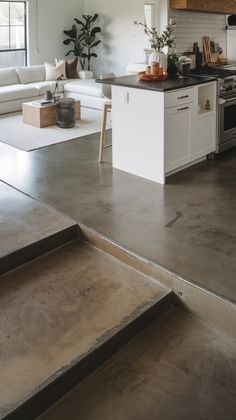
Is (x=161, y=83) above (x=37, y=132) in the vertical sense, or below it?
above

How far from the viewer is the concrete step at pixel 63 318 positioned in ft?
6.75

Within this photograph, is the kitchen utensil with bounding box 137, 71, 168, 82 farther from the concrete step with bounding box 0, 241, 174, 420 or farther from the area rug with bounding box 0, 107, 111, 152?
the concrete step with bounding box 0, 241, 174, 420

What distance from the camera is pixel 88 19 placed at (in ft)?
31.1

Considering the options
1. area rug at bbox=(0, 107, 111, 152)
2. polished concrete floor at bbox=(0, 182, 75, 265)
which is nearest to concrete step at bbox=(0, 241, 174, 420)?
polished concrete floor at bbox=(0, 182, 75, 265)

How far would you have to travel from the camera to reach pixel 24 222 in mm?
3326

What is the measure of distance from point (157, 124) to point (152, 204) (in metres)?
0.84

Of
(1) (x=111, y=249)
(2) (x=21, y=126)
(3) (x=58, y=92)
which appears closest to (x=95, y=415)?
(1) (x=111, y=249)

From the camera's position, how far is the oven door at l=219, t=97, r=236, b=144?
16.4ft

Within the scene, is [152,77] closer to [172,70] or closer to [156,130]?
[172,70]

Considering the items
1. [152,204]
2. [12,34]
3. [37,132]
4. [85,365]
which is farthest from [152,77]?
[12,34]

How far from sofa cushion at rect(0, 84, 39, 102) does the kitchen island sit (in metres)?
3.52

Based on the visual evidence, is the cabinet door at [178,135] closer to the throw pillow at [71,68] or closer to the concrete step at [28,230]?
the concrete step at [28,230]

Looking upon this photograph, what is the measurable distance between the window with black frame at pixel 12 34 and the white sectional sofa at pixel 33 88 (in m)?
0.57

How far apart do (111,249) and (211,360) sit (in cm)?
105
